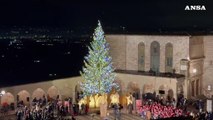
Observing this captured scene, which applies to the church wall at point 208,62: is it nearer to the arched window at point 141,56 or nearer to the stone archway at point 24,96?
the arched window at point 141,56

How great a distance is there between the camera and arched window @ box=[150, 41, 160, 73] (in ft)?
123

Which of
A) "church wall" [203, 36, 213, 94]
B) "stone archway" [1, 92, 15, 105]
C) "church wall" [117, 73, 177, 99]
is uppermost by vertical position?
"church wall" [203, 36, 213, 94]

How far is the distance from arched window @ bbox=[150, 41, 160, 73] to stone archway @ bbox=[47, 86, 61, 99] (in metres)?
8.97

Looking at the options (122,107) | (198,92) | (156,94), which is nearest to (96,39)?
(122,107)

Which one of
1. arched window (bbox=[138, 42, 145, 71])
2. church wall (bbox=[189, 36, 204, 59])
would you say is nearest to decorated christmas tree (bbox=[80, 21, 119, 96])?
arched window (bbox=[138, 42, 145, 71])

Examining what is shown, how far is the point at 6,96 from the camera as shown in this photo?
3244 centimetres

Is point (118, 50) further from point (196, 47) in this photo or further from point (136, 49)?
point (196, 47)

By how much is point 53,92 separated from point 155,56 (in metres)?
9.70

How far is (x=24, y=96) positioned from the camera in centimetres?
3391

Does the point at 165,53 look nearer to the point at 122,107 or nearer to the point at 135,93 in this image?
the point at 135,93

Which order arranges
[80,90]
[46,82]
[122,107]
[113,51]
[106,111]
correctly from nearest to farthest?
1. [106,111]
2. [122,107]
3. [46,82]
4. [80,90]
5. [113,51]

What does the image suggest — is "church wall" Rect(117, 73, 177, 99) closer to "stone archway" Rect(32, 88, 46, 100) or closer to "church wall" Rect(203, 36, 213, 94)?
"church wall" Rect(203, 36, 213, 94)

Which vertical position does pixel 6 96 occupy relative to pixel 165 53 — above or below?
below

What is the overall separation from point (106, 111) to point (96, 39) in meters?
6.06
